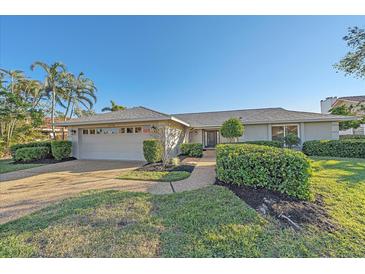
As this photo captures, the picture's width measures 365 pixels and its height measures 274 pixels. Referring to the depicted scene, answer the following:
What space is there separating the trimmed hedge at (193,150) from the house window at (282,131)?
19.8ft

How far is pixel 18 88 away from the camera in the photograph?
19781mm

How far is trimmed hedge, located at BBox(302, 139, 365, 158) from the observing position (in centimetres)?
992

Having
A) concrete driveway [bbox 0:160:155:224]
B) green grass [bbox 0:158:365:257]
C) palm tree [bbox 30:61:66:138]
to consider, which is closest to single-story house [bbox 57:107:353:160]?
concrete driveway [bbox 0:160:155:224]

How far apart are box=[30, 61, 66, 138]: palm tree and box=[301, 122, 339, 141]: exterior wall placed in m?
23.7

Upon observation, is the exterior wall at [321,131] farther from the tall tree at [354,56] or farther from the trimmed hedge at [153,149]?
the trimmed hedge at [153,149]

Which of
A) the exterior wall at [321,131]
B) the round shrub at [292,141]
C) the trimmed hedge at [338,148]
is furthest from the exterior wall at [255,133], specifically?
the trimmed hedge at [338,148]

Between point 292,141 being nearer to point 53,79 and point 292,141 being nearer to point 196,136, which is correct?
point 196,136

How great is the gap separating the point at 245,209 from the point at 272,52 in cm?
869

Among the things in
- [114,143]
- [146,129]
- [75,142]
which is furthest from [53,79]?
[146,129]

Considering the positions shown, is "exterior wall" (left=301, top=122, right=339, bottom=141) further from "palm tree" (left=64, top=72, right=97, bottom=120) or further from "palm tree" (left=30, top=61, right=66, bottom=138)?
"palm tree" (left=64, top=72, right=97, bottom=120)

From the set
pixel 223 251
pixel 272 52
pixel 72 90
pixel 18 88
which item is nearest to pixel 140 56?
pixel 272 52

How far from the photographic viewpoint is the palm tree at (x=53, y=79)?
62.0 ft
